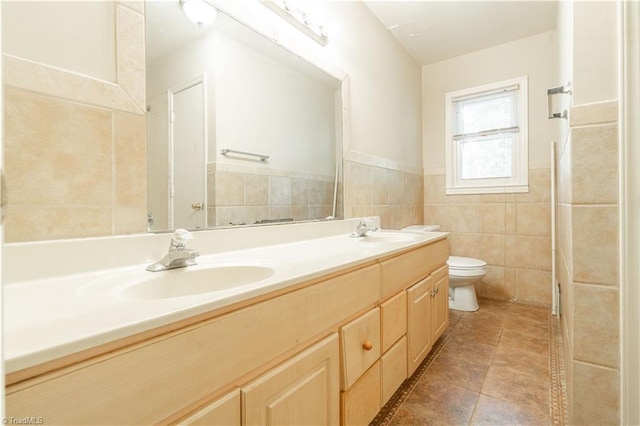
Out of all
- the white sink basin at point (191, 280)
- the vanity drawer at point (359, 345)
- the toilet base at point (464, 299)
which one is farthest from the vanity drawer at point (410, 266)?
the toilet base at point (464, 299)

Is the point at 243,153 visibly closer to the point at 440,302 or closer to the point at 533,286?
the point at 440,302

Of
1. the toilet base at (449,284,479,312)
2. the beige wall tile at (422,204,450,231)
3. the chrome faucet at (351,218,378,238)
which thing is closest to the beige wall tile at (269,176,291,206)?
the chrome faucet at (351,218,378,238)

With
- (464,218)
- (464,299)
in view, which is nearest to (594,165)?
(464,299)

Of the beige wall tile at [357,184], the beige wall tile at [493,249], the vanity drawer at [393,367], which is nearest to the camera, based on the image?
the vanity drawer at [393,367]

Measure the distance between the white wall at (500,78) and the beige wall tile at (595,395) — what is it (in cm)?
199

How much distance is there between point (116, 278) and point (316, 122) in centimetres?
130

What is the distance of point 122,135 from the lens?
35.7 inches

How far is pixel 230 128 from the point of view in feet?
4.24

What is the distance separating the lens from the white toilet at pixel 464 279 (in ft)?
7.70

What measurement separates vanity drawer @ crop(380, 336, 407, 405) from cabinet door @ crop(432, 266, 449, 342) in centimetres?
42

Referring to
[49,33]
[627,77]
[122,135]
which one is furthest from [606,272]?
[49,33]

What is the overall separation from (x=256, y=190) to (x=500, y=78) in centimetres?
264

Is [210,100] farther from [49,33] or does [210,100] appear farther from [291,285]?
[291,285]

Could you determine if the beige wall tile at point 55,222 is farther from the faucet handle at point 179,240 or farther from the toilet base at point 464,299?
the toilet base at point 464,299
